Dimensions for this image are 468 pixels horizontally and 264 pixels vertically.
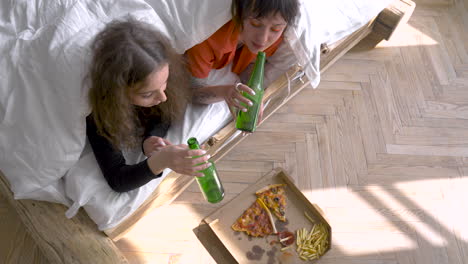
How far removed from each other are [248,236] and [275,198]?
0.17m

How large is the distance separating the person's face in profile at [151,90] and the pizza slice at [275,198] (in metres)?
0.61

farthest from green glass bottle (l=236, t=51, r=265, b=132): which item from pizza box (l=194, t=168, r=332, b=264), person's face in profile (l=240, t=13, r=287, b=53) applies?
pizza box (l=194, t=168, r=332, b=264)

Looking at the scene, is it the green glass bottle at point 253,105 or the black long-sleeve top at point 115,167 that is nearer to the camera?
the black long-sleeve top at point 115,167

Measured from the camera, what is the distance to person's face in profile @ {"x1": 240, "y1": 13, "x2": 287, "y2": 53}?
1.14 m

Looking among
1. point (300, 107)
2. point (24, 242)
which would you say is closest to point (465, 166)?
point (300, 107)

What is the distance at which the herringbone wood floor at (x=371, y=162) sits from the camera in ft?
4.99

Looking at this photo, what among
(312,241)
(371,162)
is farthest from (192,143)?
(371,162)

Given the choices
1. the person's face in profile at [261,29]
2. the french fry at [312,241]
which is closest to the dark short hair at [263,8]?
the person's face in profile at [261,29]

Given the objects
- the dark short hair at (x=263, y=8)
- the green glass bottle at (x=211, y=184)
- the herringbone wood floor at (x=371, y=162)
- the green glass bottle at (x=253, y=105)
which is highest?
the dark short hair at (x=263, y=8)

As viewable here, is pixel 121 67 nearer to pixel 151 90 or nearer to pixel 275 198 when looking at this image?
pixel 151 90

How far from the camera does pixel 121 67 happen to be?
3.10ft

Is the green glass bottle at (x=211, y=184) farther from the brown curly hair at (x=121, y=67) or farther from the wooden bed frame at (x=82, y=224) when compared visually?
the brown curly hair at (x=121, y=67)

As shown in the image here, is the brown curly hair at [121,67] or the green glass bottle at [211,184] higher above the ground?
the brown curly hair at [121,67]

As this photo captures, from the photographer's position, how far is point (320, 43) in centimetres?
149
